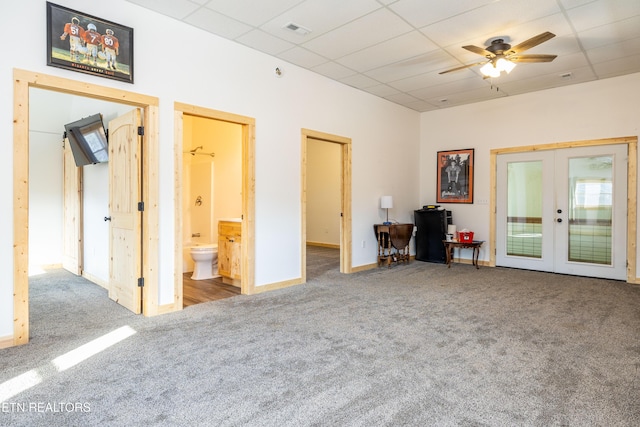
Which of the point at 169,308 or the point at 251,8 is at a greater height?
the point at 251,8

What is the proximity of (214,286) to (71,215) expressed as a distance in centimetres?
298

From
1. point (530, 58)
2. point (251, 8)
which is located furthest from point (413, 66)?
point (251, 8)

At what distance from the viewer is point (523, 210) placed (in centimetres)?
613

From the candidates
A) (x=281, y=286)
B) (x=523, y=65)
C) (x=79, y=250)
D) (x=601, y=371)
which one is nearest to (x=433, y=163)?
(x=523, y=65)

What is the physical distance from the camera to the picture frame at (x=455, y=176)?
669cm

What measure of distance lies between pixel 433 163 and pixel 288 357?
5603 millimetres

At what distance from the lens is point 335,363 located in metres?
2.47

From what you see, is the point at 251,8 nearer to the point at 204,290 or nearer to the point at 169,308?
the point at 169,308

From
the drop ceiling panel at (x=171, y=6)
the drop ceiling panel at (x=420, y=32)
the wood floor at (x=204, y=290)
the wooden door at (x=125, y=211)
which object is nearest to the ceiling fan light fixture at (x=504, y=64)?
the drop ceiling panel at (x=420, y=32)

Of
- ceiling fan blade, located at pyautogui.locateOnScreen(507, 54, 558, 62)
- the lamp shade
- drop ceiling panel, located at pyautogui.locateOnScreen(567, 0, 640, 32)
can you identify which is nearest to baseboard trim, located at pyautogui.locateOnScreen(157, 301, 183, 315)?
the lamp shade

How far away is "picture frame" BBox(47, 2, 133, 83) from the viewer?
2883 millimetres

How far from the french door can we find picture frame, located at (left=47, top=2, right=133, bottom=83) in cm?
586

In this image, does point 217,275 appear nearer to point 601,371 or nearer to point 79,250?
point 79,250

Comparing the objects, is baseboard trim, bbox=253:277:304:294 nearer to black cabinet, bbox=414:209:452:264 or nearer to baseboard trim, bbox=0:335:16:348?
baseboard trim, bbox=0:335:16:348
